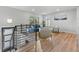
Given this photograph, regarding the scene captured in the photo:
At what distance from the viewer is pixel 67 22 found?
2217 millimetres

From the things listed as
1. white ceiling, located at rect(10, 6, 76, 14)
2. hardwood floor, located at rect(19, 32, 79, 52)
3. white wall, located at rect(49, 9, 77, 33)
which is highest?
white ceiling, located at rect(10, 6, 76, 14)

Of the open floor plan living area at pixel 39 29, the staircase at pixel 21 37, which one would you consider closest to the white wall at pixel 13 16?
the open floor plan living area at pixel 39 29

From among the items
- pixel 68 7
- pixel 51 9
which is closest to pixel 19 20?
pixel 51 9

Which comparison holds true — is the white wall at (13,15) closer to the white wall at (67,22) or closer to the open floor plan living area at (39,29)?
the open floor plan living area at (39,29)

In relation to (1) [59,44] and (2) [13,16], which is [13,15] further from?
(1) [59,44]

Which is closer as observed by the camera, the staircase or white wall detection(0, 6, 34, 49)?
white wall detection(0, 6, 34, 49)

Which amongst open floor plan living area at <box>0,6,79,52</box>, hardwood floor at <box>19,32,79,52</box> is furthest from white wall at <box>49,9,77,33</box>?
hardwood floor at <box>19,32,79,52</box>

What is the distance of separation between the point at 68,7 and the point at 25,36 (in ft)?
4.03

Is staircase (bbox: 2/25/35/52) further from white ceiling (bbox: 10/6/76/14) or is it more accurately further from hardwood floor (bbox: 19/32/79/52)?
white ceiling (bbox: 10/6/76/14)

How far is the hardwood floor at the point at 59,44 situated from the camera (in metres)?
2.13

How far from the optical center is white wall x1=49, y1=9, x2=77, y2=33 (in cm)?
215

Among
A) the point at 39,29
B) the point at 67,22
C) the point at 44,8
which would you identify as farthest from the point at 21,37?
the point at 67,22

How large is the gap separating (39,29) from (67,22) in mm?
699

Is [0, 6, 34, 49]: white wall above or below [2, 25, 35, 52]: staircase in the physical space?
above
